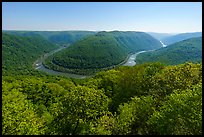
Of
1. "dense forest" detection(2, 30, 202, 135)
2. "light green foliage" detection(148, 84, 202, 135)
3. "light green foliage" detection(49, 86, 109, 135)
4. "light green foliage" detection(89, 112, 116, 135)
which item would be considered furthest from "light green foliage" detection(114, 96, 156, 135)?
"light green foliage" detection(49, 86, 109, 135)

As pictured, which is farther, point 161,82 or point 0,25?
point 161,82

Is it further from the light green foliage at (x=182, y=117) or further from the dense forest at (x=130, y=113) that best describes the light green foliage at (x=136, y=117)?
the light green foliage at (x=182, y=117)

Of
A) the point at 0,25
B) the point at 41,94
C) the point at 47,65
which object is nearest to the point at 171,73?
the point at 0,25

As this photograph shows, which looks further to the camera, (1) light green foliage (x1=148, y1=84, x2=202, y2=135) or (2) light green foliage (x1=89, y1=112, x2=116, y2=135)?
(2) light green foliage (x1=89, y1=112, x2=116, y2=135)

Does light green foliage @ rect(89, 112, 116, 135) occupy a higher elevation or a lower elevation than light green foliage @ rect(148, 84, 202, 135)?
lower

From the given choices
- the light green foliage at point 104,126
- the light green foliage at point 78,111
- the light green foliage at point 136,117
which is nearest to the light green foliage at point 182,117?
the light green foliage at point 136,117

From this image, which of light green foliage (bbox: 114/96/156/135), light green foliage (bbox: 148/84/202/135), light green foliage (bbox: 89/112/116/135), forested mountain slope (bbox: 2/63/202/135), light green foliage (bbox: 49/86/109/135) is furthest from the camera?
light green foliage (bbox: 49/86/109/135)

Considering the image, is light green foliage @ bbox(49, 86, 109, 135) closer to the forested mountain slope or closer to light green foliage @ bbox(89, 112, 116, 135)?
the forested mountain slope

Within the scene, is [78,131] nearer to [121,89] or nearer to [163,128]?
[163,128]
